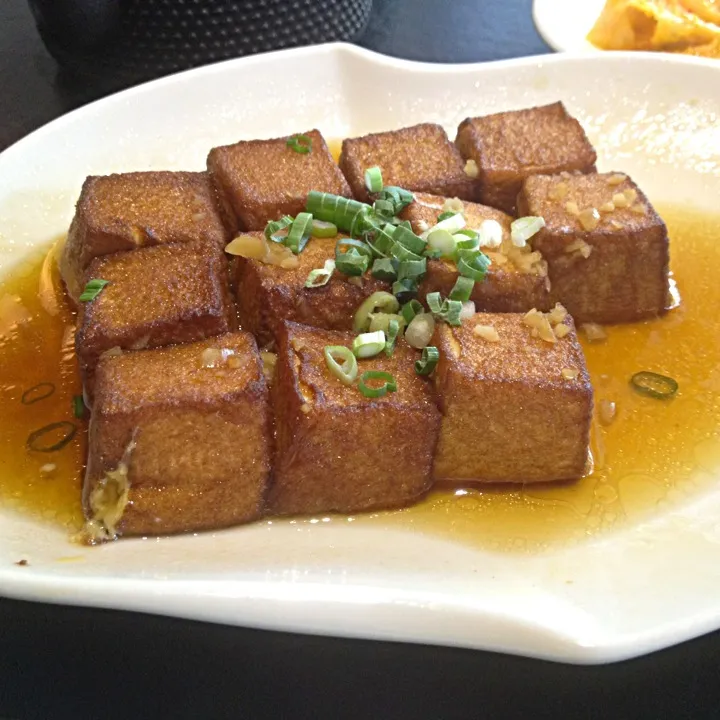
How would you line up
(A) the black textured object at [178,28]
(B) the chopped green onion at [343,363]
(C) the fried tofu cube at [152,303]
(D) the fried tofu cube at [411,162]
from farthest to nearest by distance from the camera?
(A) the black textured object at [178,28], (D) the fried tofu cube at [411,162], (C) the fried tofu cube at [152,303], (B) the chopped green onion at [343,363]

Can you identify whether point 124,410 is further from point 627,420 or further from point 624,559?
point 627,420

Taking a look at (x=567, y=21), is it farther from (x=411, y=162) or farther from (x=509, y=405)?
(x=509, y=405)

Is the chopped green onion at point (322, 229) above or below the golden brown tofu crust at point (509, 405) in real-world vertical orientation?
above

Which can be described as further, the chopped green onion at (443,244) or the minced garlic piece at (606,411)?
the minced garlic piece at (606,411)

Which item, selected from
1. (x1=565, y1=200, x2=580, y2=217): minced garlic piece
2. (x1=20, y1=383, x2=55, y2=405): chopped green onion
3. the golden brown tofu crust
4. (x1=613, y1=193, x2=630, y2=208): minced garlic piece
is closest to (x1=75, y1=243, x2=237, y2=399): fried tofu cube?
(x1=20, y1=383, x2=55, y2=405): chopped green onion

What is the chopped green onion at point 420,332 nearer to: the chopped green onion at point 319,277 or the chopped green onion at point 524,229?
the chopped green onion at point 319,277

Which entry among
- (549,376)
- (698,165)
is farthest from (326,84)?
(549,376)

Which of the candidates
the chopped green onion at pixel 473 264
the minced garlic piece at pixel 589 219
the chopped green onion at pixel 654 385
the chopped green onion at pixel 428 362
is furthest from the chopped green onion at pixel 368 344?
the chopped green onion at pixel 654 385
